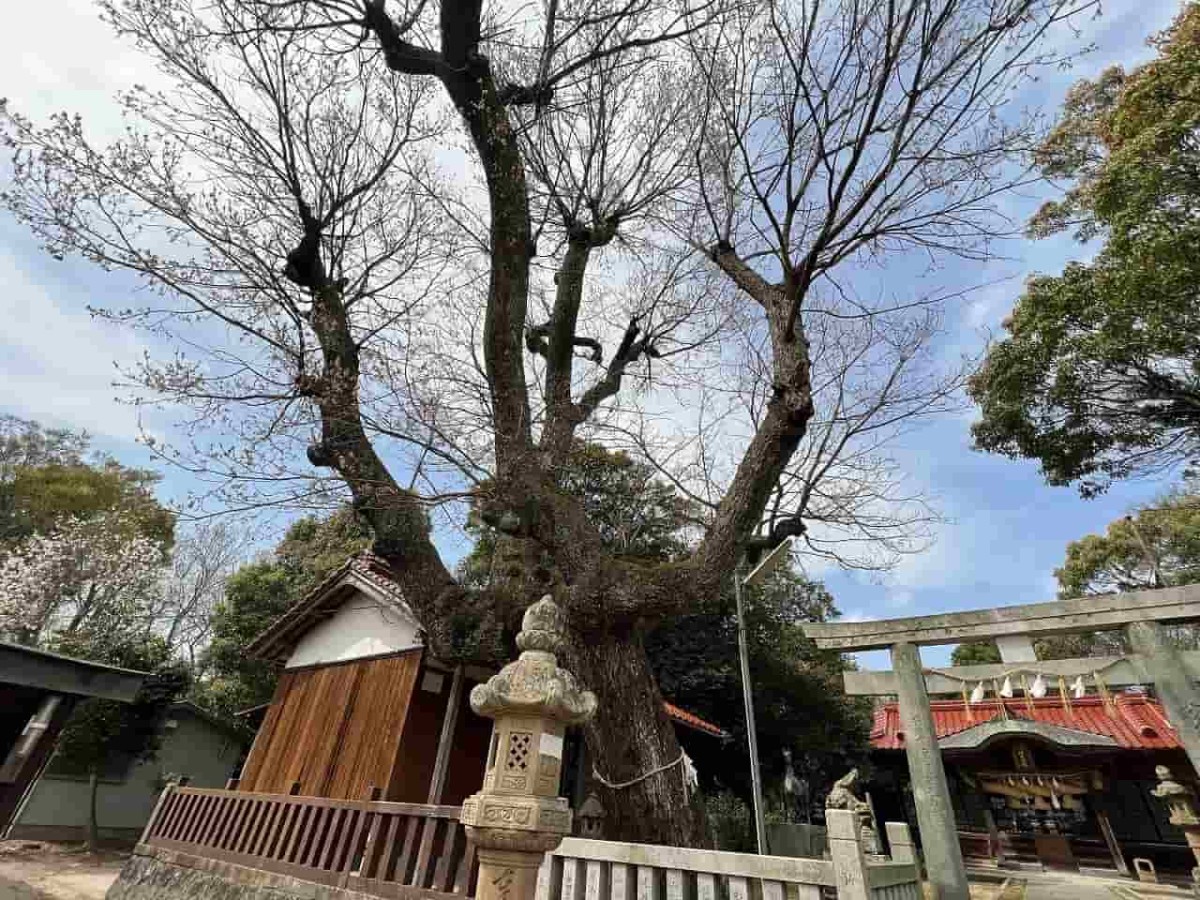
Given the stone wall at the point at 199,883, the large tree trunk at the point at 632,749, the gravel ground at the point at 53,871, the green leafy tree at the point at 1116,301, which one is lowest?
the gravel ground at the point at 53,871

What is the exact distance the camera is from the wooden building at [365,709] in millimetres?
7359

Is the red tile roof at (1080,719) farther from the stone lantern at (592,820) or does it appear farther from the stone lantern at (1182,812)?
the stone lantern at (592,820)

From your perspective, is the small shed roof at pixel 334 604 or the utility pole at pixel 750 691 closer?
the utility pole at pixel 750 691

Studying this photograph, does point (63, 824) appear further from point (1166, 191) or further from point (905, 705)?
point (1166, 191)

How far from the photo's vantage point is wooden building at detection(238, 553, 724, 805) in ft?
24.1

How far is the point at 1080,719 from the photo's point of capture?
39.4 feet

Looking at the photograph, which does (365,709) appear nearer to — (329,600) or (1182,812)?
(329,600)

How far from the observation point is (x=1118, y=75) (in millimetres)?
10164

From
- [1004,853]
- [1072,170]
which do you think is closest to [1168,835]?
[1004,853]

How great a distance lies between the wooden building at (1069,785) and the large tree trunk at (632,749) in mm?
8133

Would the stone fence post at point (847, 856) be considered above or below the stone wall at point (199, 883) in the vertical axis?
above

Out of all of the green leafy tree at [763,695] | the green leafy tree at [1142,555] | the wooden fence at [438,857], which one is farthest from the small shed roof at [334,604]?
the green leafy tree at [1142,555]

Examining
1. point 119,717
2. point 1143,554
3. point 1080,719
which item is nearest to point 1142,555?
point 1143,554

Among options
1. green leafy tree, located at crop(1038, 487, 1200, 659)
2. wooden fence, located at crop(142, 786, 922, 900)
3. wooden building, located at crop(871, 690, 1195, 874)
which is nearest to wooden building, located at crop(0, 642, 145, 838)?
wooden fence, located at crop(142, 786, 922, 900)
